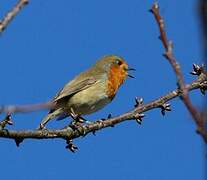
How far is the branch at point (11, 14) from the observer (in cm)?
135

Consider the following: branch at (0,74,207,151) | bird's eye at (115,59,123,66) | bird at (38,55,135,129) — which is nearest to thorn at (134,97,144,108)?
branch at (0,74,207,151)

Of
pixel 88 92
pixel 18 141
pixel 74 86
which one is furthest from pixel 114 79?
pixel 18 141

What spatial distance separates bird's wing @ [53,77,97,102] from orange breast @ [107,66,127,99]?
0.91 ft

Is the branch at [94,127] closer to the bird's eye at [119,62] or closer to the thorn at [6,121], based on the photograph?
the thorn at [6,121]

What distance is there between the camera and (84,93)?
23.5 feet

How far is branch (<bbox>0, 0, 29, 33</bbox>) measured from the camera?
1.35m

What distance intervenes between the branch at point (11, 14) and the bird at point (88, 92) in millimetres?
4985

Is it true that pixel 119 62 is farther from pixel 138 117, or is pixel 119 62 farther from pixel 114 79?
pixel 138 117

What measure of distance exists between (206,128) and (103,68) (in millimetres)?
7232

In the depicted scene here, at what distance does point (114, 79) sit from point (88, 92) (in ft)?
2.18

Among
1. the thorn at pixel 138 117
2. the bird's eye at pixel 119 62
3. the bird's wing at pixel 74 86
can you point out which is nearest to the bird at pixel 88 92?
the bird's wing at pixel 74 86

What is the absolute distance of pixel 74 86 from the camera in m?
7.21

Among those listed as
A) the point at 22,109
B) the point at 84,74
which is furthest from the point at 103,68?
the point at 22,109

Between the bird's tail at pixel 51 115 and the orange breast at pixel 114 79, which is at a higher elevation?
the orange breast at pixel 114 79
